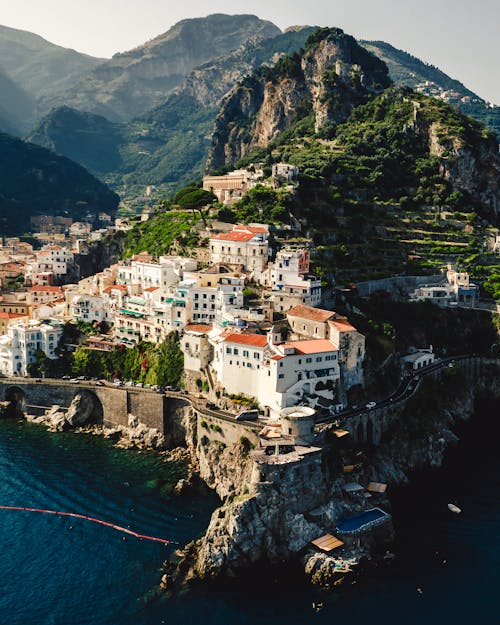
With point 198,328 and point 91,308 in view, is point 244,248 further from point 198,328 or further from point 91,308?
point 91,308

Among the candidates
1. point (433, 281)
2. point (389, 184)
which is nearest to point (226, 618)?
point (433, 281)

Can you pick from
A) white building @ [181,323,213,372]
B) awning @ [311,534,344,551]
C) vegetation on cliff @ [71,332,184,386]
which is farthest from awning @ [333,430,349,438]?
vegetation on cliff @ [71,332,184,386]

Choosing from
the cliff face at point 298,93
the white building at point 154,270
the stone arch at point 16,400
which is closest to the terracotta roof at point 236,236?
the white building at point 154,270

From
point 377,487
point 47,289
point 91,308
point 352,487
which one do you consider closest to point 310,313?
point 377,487

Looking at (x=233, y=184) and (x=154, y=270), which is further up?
(x=233, y=184)

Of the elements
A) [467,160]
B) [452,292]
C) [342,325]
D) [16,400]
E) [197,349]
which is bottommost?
[16,400]

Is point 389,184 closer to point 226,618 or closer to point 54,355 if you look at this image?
point 54,355

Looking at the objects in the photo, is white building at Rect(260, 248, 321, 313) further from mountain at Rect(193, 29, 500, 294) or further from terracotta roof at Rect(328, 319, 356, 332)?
mountain at Rect(193, 29, 500, 294)

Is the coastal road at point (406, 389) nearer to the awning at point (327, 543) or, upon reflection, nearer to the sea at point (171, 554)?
the sea at point (171, 554)
